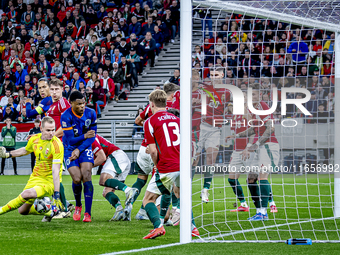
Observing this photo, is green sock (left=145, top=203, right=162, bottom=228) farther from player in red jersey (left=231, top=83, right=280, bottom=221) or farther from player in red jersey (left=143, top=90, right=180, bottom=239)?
player in red jersey (left=231, top=83, right=280, bottom=221)

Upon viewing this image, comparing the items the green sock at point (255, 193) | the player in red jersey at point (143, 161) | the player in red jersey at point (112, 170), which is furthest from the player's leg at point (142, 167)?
the green sock at point (255, 193)

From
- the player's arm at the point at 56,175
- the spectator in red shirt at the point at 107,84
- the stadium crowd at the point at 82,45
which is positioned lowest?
the player's arm at the point at 56,175

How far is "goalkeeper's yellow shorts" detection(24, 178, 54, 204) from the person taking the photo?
614cm

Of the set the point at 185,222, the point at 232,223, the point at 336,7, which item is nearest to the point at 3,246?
the point at 185,222

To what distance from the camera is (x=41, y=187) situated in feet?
20.3

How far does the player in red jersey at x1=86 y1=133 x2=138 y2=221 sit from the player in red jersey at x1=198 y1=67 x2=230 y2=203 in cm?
129

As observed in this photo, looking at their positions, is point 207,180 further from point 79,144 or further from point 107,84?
point 107,84

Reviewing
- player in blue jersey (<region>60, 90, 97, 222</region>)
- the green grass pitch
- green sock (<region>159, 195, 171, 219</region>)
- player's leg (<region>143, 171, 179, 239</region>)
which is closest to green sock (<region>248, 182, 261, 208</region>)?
the green grass pitch

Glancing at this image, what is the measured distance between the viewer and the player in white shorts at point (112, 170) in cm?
667

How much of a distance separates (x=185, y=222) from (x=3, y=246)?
186 centimetres

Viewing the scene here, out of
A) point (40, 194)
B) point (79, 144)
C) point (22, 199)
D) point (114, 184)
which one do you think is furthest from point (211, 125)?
point (22, 199)

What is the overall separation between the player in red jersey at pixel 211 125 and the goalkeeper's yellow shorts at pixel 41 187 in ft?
7.63

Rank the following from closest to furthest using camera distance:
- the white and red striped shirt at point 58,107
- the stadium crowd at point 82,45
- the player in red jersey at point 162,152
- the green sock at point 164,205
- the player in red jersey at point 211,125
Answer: the player in red jersey at point 162,152
the green sock at point 164,205
the player in red jersey at point 211,125
the white and red striped shirt at point 58,107
the stadium crowd at point 82,45

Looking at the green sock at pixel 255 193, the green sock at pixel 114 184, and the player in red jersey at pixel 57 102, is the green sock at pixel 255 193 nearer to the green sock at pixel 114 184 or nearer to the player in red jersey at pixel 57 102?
the green sock at pixel 114 184
